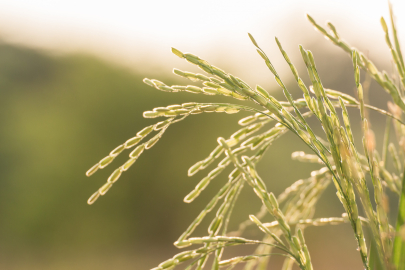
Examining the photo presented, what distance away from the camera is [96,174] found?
3838mm

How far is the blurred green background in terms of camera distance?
3619 mm

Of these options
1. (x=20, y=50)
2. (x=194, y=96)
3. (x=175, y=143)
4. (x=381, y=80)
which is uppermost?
(x=20, y=50)

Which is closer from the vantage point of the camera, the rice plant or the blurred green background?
the rice plant

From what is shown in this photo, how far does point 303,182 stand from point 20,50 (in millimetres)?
4274

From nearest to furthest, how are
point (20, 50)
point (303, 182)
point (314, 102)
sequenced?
point (314, 102) < point (303, 182) < point (20, 50)

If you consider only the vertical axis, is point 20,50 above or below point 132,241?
above

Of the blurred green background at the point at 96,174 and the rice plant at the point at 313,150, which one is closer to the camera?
the rice plant at the point at 313,150

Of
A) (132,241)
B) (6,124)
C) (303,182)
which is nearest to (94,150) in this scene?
(6,124)

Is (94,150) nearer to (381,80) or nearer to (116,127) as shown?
(116,127)

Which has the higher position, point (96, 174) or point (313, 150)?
point (96, 174)

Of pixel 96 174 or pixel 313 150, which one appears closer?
pixel 313 150

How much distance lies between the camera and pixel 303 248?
1.16 feet

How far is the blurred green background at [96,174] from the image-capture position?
3619 millimetres

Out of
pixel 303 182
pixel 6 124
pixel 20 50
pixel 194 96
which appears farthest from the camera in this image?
pixel 194 96
